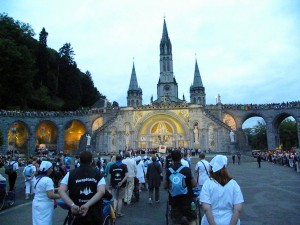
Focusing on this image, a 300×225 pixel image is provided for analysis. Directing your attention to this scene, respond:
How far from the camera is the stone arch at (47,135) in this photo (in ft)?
156

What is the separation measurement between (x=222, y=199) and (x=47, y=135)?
50.0m

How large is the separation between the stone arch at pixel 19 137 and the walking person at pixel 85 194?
142 ft

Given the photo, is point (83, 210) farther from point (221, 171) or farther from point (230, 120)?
point (230, 120)

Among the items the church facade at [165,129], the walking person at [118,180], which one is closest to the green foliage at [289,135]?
the church facade at [165,129]

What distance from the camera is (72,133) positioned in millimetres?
51500

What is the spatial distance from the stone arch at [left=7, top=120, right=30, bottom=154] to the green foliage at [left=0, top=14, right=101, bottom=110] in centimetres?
342

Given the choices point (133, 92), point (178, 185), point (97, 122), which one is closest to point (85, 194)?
point (178, 185)

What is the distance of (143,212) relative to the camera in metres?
8.73

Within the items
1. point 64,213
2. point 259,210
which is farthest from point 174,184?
point 64,213

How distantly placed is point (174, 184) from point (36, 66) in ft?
182

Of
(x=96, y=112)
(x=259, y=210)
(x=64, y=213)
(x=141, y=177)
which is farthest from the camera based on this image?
(x=96, y=112)

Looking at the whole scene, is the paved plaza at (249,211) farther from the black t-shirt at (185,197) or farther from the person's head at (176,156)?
the person's head at (176,156)

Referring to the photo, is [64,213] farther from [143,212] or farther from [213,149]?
[213,149]

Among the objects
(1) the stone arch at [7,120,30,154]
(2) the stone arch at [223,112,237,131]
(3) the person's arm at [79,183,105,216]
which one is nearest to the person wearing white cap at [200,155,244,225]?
(3) the person's arm at [79,183,105,216]
